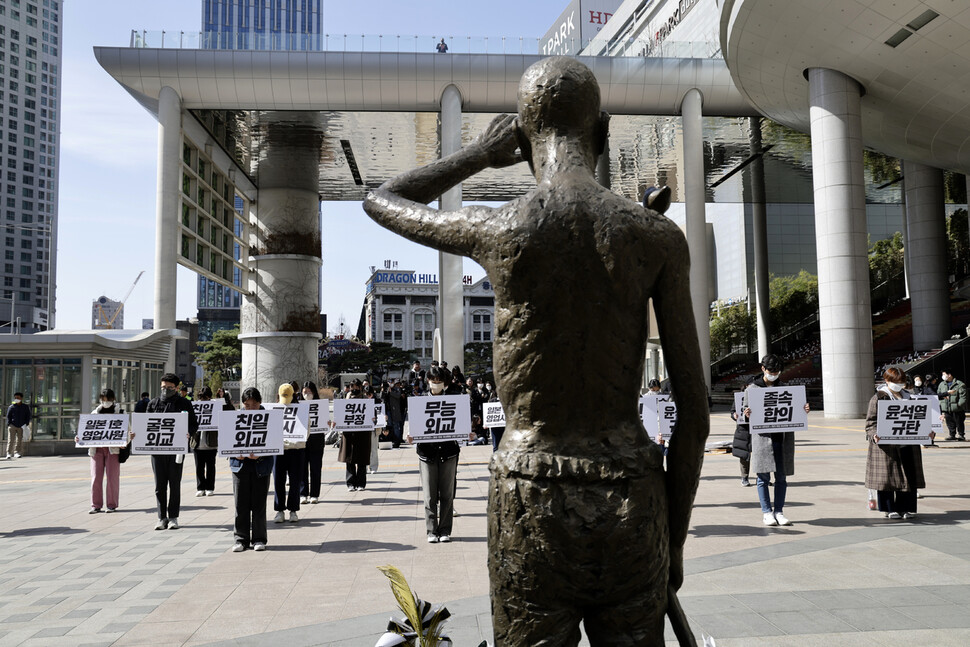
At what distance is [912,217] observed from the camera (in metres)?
31.2

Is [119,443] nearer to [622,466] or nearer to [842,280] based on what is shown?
[622,466]

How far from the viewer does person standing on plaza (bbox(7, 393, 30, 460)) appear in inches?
697

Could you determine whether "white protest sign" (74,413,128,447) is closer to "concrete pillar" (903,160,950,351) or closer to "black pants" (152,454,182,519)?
"black pants" (152,454,182,519)

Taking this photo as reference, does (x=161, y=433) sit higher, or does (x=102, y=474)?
(x=161, y=433)

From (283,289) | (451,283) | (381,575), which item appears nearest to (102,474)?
(381,575)

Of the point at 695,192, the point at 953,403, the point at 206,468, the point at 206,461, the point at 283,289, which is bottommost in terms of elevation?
the point at 206,468

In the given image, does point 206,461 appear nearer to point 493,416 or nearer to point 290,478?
point 290,478

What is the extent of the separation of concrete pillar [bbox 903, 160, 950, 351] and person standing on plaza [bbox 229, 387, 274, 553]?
31.2 m

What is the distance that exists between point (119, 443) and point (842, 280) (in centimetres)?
2032

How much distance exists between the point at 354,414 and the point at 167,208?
18.3 meters

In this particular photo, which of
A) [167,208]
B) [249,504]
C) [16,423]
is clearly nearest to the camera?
[249,504]

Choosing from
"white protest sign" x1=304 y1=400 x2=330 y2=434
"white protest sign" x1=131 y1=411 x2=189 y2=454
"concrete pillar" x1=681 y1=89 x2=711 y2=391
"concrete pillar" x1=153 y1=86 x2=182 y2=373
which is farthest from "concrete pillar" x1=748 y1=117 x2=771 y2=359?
"white protest sign" x1=131 y1=411 x2=189 y2=454

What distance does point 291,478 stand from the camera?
935cm

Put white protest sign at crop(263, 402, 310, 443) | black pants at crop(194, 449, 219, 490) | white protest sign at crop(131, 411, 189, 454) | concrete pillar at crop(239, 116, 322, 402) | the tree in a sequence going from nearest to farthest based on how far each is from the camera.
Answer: white protest sign at crop(131, 411, 189, 454)
white protest sign at crop(263, 402, 310, 443)
black pants at crop(194, 449, 219, 490)
concrete pillar at crop(239, 116, 322, 402)
the tree
